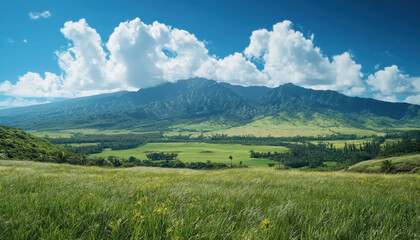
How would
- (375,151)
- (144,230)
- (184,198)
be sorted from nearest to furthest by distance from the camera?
(144,230) → (184,198) → (375,151)

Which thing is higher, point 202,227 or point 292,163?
point 202,227

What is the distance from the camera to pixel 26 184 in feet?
16.7

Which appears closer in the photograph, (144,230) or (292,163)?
(144,230)

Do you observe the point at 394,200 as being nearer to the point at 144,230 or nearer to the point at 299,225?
the point at 299,225

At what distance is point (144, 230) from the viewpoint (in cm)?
250

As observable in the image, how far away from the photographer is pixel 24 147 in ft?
433

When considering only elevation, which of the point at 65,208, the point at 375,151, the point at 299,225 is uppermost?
the point at 65,208

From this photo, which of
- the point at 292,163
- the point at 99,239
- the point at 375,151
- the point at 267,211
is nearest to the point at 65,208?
the point at 99,239

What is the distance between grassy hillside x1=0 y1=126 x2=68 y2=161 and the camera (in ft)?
356

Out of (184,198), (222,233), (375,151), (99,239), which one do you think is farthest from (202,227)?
(375,151)

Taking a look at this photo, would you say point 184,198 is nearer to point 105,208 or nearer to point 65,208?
point 105,208

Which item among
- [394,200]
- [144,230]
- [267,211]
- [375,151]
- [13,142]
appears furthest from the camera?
[375,151]

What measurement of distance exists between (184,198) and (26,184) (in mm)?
4288

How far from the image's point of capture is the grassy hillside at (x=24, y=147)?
10851cm
